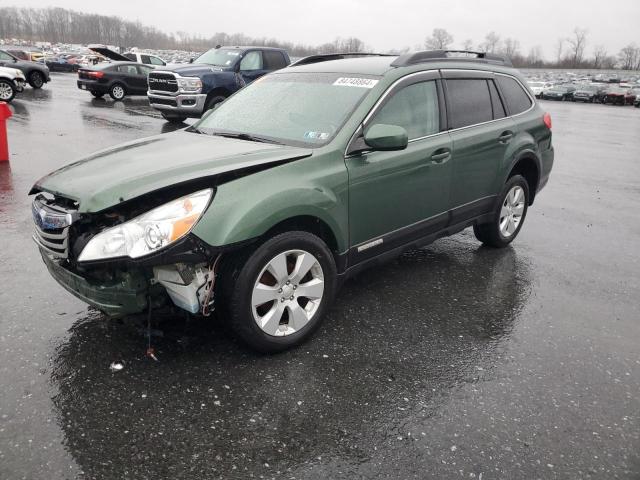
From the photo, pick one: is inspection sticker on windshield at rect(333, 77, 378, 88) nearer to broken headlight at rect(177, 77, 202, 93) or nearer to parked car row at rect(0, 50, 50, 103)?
broken headlight at rect(177, 77, 202, 93)

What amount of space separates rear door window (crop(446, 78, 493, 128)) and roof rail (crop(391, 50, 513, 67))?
24 cm

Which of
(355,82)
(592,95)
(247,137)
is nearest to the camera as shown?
(247,137)

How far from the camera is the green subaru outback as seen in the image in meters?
2.88

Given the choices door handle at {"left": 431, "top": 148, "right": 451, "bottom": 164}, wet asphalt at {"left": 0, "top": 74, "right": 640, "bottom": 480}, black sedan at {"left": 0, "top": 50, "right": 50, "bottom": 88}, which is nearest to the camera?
wet asphalt at {"left": 0, "top": 74, "right": 640, "bottom": 480}

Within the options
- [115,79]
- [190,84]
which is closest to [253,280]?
[190,84]

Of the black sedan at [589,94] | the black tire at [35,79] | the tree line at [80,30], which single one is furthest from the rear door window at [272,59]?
the tree line at [80,30]

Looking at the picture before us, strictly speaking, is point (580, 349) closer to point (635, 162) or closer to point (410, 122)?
point (410, 122)

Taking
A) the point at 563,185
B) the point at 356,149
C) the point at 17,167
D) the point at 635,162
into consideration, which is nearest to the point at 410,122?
the point at 356,149

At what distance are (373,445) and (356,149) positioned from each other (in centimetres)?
191

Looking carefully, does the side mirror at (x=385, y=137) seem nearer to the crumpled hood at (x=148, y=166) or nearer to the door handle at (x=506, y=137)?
the crumpled hood at (x=148, y=166)

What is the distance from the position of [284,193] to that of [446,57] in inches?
94.1

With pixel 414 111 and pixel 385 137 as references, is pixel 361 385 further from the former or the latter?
pixel 414 111

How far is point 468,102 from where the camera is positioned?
186 inches

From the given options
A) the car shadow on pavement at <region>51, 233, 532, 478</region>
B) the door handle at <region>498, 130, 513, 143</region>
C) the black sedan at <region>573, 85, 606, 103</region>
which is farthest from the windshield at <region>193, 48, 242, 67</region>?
the black sedan at <region>573, 85, 606, 103</region>
